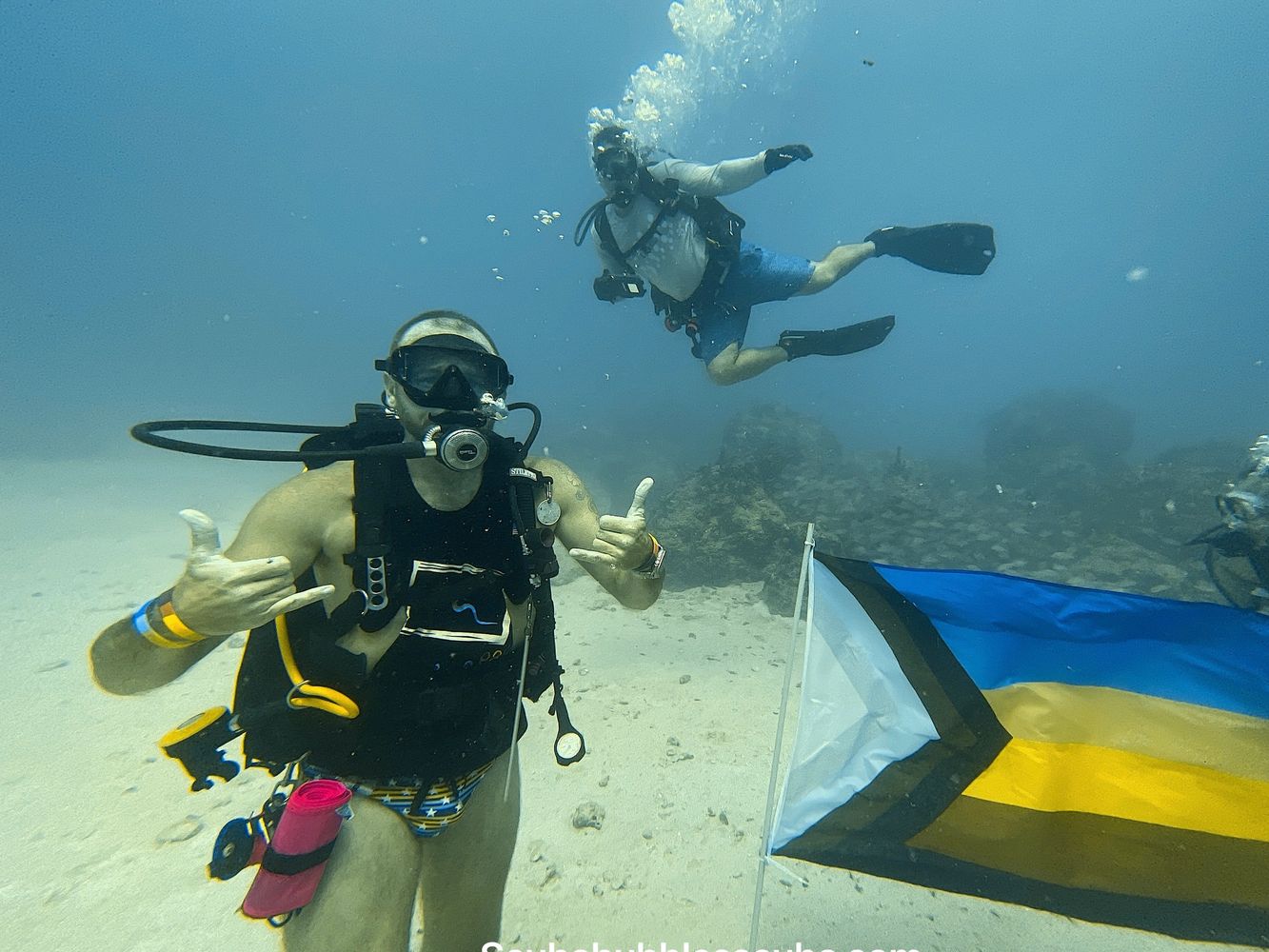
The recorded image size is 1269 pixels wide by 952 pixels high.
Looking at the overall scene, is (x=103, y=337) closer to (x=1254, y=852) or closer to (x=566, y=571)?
(x=566, y=571)

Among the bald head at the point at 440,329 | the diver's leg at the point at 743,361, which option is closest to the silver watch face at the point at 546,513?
the bald head at the point at 440,329

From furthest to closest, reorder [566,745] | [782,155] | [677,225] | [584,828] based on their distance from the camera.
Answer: [677,225]
[782,155]
[584,828]
[566,745]

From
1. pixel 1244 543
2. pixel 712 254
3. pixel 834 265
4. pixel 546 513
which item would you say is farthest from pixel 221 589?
pixel 834 265

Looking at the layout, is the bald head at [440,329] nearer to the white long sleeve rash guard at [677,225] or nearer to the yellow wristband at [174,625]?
the yellow wristband at [174,625]


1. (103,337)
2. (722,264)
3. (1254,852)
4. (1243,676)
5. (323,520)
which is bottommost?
(1254,852)

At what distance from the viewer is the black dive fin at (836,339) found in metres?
7.22

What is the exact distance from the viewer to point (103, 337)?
85.8 meters

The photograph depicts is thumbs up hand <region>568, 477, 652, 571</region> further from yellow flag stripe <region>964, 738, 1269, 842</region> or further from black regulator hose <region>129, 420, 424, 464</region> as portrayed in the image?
yellow flag stripe <region>964, 738, 1269, 842</region>

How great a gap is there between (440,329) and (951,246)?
804 cm

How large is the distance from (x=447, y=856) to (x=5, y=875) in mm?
3855

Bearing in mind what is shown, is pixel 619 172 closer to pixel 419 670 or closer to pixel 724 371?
pixel 724 371

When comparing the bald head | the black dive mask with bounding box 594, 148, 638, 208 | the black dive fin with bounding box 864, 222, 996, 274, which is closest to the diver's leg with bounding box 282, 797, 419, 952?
the bald head

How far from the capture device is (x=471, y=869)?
287 centimetres

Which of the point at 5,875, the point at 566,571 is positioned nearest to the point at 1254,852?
the point at 5,875
